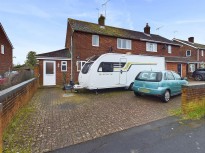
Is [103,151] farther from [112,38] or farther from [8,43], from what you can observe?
[8,43]

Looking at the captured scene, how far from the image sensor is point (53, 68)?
A: 16.3m

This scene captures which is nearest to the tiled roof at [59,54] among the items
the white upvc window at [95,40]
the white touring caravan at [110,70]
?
the white upvc window at [95,40]

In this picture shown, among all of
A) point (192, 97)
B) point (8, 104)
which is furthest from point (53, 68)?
point (192, 97)

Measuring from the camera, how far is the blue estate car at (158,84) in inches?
325

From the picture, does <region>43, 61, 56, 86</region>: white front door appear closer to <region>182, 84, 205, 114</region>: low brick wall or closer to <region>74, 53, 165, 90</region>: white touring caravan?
<region>74, 53, 165, 90</region>: white touring caravan

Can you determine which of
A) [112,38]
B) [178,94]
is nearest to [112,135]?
[178,94]

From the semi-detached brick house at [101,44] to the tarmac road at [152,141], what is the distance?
1323cm

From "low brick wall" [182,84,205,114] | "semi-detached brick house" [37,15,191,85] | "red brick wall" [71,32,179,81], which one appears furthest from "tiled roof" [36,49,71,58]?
"low brick wall" [182,84,205,114]

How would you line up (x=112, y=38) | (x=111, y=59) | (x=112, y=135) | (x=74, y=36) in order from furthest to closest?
(x=112, y=38), (x=74, y=36), (x=111, y=59), (x=112, y=135)

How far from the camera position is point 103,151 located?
138 inches

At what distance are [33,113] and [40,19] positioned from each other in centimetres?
1123

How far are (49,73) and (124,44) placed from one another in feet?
32.5

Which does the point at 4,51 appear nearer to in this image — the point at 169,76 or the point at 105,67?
the point at 105,67

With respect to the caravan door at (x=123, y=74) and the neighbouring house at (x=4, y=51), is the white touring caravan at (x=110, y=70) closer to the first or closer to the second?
the caravan door at (x=123, y=74)
